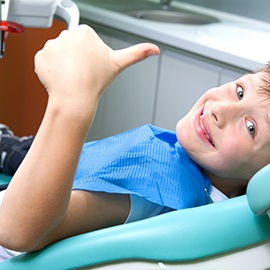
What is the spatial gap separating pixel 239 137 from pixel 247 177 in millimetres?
109

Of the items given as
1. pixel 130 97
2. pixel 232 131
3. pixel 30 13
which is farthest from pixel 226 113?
pixel 130 97

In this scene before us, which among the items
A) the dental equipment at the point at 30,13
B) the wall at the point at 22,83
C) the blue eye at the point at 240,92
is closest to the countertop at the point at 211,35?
the wall at the point at 22,83

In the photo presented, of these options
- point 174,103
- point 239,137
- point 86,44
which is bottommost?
point 174,103

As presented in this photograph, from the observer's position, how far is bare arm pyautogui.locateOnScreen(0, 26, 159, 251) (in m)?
0.97

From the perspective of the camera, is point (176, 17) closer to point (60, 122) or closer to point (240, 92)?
point (240, 92)

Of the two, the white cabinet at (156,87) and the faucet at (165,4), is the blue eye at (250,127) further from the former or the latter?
the faucet at (165,4)

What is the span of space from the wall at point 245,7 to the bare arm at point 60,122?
2046 millimetres

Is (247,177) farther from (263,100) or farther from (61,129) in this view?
(61,129)

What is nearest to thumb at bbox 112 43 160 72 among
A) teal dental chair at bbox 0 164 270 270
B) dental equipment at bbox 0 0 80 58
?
teal dental chair at bbox 0 164 270 270

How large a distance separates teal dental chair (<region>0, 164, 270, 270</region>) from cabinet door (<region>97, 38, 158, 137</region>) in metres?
1.65

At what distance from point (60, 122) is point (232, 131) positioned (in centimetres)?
38

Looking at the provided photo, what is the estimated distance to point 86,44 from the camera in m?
0.99

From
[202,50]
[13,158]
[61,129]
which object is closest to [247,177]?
[61,129]

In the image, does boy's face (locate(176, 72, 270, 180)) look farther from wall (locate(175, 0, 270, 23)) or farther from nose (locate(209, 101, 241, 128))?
wall (locate(175, 0, 270, 23))
